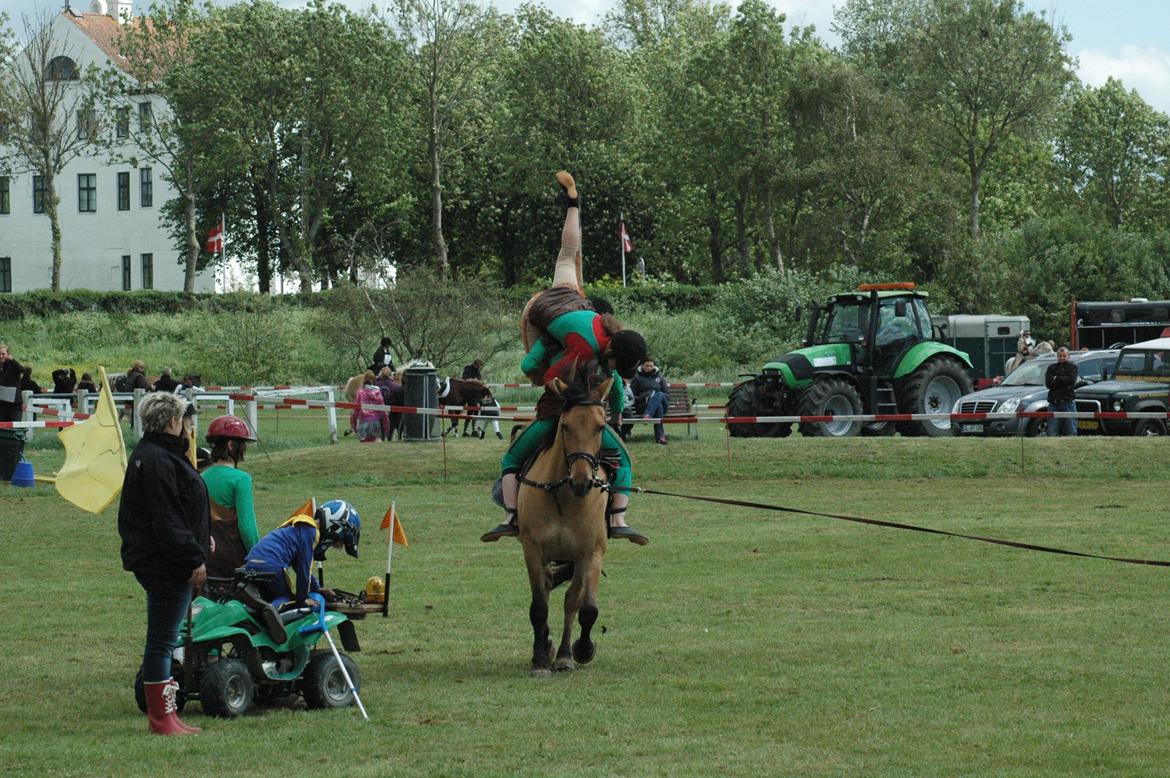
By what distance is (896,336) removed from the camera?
3192 centimetres

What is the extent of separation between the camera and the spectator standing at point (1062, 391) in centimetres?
2881

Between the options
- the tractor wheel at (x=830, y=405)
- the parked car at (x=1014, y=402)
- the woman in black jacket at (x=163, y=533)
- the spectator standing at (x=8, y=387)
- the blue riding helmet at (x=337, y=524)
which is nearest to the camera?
the woman in black jacket at (x=163, y=533)

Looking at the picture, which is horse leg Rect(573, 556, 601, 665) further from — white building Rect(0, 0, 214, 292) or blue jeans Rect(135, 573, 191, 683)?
white building Rect(0, 0, 214, 292)

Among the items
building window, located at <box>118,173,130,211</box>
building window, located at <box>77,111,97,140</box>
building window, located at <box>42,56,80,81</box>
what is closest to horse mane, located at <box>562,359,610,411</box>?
building window, located at <box>77,111,97,140</box>

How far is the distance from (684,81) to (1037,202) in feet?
97.1

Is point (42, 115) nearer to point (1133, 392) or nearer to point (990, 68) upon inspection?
point (990, 68)

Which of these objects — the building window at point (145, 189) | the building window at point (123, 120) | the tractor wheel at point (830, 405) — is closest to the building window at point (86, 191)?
the building window at point (145, 189)

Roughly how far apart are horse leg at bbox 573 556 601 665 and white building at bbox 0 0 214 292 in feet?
243

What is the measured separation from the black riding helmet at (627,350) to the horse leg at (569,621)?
54.2 inches

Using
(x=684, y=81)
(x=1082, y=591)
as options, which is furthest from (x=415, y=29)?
(x=1082, y=591)

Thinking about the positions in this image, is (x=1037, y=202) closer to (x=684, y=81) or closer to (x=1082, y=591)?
(x=684, y=81)

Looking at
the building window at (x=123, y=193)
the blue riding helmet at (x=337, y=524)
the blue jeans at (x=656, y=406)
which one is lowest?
the blue riding helmet at (x=337, y=524)

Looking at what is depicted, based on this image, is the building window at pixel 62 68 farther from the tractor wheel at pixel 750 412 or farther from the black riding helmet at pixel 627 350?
the black riding helmet at pixel 627 350

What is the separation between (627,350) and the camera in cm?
1067
